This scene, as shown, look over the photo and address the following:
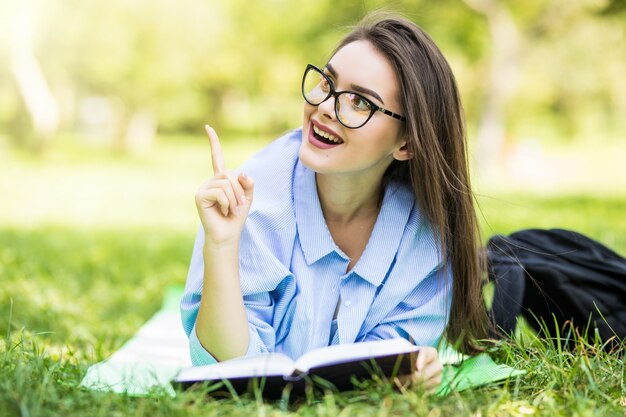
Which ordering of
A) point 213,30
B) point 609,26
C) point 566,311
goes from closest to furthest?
point 566,311 < point 609,26 < point 213,30

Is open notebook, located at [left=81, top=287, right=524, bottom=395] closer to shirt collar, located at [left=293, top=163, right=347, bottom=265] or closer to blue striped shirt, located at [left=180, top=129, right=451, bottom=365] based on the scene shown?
blue striped shirt, located at [left=180, top=129, right=451, bottom=365]

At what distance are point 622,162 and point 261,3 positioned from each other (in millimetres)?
11408

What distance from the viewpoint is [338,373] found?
2.04 m

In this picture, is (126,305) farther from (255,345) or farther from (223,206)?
(223,206)

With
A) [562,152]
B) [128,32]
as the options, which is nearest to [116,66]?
[128,32]

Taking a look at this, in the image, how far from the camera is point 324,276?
269 cm

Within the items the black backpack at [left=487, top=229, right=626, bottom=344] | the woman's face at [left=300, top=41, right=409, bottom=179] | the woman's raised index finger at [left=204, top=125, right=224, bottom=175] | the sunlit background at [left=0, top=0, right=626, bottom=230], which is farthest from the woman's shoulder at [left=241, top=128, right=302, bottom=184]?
the sunlit background at [left=0, top=0, right=626, bottom=230]

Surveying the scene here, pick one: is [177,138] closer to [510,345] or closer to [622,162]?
[622,162]

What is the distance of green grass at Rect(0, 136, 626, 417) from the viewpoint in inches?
76.2

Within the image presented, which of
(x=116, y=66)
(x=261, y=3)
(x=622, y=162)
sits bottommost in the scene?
(x=622, y=162)

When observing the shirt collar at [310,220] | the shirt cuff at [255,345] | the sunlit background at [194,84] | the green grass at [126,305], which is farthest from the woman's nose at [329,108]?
the sunlit background at [194,84]

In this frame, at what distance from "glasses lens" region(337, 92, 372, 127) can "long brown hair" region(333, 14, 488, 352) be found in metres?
0.15

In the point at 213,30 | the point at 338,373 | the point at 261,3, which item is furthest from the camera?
the point at 261,3

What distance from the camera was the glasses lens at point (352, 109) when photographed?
8.09ft
